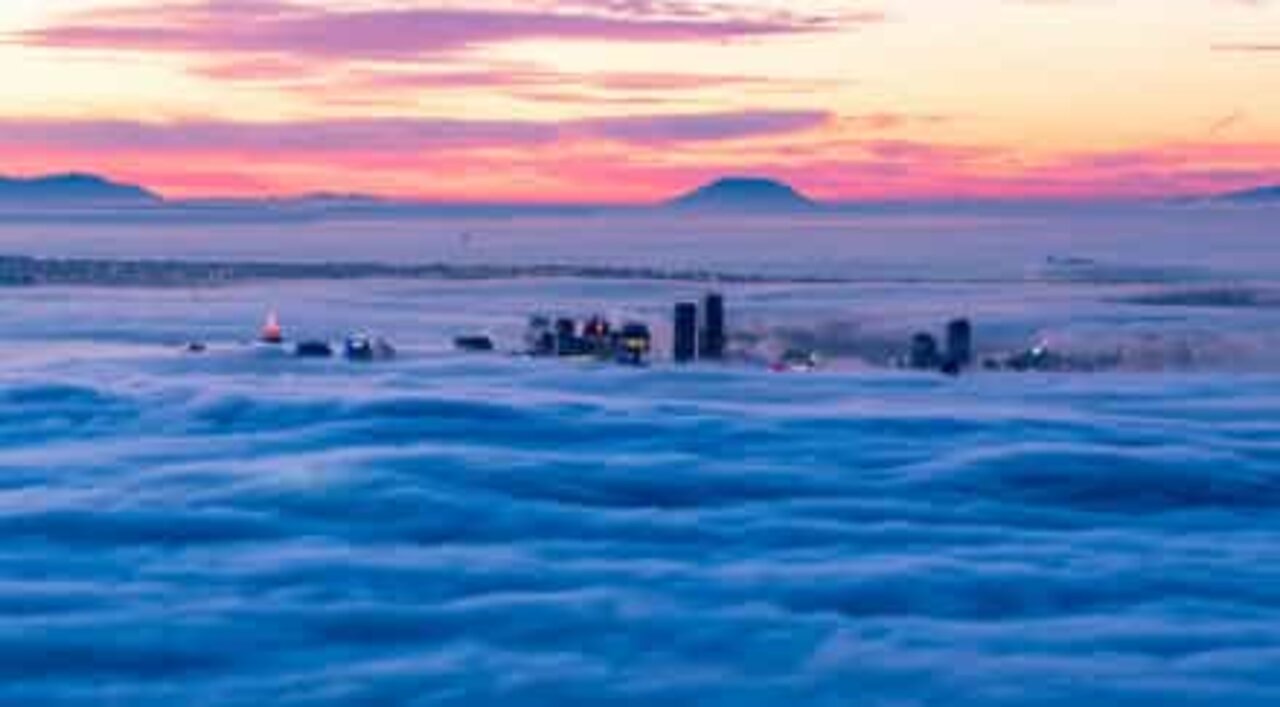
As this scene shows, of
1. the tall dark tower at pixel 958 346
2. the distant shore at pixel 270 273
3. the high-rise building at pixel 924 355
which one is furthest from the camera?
the distant shore at pixel 270 273

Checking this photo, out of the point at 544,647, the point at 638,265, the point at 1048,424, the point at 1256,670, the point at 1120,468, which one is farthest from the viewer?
the point at 638,265

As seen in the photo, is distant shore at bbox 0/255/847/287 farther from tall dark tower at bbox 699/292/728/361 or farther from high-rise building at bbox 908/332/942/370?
high-rise building at bbox 908/332/942/370

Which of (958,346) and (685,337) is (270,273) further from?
(958,346)

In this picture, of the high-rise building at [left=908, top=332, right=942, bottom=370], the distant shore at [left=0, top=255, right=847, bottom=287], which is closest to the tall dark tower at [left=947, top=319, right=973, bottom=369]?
the high-rise building at [left=908, top=332, right=942, bottom=370]

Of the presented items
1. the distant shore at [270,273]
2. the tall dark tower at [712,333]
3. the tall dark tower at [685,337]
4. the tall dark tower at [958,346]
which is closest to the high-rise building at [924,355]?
the tall dark tower at [958,346]

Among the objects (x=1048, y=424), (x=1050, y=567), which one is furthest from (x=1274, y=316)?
(x=1050, y=567)

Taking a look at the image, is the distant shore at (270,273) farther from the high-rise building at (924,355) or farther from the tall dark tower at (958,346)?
the tall dark tower at (958,346)

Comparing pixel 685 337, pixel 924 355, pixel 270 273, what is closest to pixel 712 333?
pixel 685 337

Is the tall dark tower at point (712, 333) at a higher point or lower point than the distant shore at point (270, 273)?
lower

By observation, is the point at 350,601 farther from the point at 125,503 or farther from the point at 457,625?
the point at 125,503

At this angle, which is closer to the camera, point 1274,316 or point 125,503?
point 125,503

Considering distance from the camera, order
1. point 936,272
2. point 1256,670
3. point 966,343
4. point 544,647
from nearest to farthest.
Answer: point 1256,670, point 544,647, point 966,343, point 936,272
